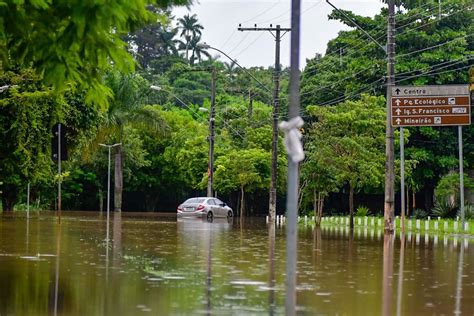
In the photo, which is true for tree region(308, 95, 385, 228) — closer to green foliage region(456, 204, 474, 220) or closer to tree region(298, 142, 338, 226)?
tree region(298, 142, 338, 226)

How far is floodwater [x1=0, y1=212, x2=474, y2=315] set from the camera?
42.2ft

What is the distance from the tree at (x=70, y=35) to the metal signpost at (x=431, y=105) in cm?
2600

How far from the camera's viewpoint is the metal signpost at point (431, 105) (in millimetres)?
35531

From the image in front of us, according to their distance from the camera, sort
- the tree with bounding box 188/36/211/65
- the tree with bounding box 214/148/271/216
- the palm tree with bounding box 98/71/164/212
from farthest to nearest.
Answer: the tree with bounding box 188/36/211/65, the palm tree with bounding box 98/71/164/212, the tree with bounding box 214/148/271/216

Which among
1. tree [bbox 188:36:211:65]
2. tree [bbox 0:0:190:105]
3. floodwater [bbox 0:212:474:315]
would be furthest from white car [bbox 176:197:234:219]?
tree [bbox 188:36:211:65]

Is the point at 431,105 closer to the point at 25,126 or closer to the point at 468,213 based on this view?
the point at 468,213

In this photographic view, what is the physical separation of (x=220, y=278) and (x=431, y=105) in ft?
68.7

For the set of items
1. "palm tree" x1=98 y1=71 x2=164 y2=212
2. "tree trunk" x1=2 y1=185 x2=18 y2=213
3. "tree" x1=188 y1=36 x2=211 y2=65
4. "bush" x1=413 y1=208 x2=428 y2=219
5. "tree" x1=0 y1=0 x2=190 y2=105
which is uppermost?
"tree" x1=188 y1=36 x2=211 y2=65

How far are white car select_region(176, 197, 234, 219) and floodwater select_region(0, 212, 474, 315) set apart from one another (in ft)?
80.4

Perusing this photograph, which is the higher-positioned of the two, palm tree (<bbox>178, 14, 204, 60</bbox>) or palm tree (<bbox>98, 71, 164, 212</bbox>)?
palm tree (<bbox>178, 14, 204, 60</bbox>)

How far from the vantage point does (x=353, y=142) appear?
43469 millimetres

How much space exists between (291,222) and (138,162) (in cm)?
6674

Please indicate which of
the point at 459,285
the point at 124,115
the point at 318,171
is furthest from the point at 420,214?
the point at 459,285

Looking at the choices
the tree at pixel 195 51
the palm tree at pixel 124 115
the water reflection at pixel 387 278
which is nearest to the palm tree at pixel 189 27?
the tree at pixel 195 51
